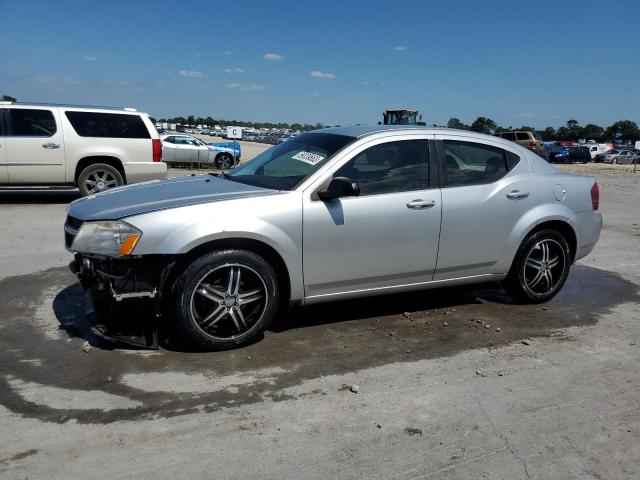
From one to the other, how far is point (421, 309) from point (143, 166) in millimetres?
7793

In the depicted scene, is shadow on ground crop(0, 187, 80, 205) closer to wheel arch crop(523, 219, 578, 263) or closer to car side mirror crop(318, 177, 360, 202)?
car side mirror crop(318, 177, 360, 202)

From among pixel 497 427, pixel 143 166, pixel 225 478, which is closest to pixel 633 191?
pixel 143 166

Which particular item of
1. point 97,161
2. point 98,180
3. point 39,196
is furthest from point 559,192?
point 39,196

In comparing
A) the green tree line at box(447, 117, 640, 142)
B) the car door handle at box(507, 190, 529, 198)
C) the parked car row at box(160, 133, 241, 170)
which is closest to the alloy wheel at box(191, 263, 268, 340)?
the car door handle at box(507, 190, 529, 198)

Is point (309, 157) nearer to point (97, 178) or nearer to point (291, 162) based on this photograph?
point (291, 162)

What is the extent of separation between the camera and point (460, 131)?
5195 millimetres

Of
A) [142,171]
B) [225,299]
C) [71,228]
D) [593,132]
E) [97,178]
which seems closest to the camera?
[225,299]

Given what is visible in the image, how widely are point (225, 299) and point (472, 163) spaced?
8.27ft

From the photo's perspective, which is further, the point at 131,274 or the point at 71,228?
the point at 71,228

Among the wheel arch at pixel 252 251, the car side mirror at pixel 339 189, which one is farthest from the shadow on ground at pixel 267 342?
the car side mirror at pixel 339 189

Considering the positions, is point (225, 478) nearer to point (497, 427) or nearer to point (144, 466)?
point (144, 466)

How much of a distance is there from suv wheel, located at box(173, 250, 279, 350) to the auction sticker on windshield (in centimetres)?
99

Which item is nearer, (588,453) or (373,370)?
(588,453)

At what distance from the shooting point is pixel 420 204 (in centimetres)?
461
